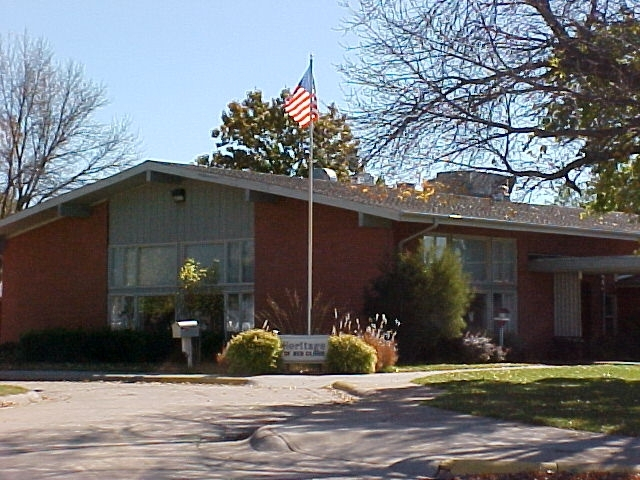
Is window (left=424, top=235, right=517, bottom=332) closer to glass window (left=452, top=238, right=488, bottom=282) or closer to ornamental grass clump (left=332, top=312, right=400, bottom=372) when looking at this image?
glass window (left=452, top=238, right=488, bottom=282)

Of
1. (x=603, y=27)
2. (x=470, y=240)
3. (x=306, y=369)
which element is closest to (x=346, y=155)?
(x=603, y=27)

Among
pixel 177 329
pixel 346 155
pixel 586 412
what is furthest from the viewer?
pixel 177 329

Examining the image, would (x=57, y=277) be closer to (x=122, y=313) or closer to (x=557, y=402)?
(x=122, y=313)

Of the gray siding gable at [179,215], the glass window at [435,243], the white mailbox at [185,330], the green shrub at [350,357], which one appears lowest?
the green shrub at [350,357]

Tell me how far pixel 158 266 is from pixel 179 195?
2419 millimetres

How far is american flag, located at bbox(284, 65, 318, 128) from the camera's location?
81.4 ft

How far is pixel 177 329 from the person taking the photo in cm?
2644

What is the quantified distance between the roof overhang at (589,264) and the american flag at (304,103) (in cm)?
946

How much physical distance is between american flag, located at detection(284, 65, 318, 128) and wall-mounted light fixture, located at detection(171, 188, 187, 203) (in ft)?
23.6

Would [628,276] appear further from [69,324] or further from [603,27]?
[603,27]

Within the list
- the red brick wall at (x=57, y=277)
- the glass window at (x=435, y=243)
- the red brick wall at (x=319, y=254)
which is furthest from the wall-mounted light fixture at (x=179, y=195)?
the glass window at (x=435, y=243)

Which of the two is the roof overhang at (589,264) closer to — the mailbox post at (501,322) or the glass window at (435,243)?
the mailbox post at (501,322)

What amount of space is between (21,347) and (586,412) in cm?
2114

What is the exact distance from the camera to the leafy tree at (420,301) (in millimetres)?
26734
